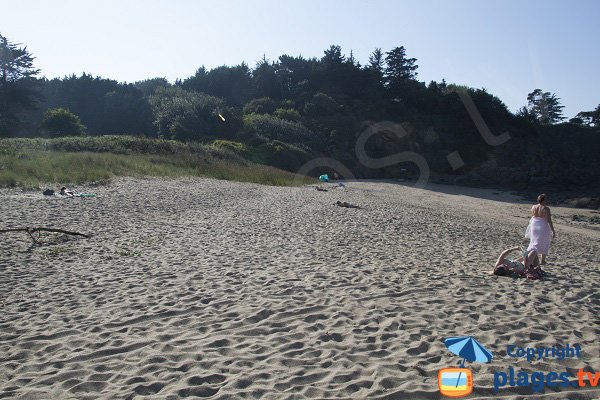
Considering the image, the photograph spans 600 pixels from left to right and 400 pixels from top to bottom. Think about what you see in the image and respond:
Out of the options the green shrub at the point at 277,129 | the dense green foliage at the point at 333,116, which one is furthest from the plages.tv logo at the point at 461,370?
the green shrub at the point at 277,129

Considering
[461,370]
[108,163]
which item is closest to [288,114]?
[108,163]

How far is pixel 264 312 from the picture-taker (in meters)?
5.59

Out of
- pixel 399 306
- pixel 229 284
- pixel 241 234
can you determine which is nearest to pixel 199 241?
pixel 241 234

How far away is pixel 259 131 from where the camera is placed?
48.9 m

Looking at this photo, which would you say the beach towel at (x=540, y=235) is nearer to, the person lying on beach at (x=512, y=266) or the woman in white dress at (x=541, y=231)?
the woman in white dress at (x=541, y=231)

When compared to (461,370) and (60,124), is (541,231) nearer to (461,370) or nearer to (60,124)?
(461,370)

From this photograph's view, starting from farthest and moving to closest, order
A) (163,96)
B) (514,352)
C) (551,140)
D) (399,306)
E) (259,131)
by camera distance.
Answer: (163,96) < (551,140) < (259,131) < (399,306) < (514,352)

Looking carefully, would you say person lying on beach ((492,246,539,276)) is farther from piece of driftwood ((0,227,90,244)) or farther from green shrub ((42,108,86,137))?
green shrub ((42,108,86,137))

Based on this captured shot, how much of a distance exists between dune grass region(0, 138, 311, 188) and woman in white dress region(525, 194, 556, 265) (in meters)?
16.9

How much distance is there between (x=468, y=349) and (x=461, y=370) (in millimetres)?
460

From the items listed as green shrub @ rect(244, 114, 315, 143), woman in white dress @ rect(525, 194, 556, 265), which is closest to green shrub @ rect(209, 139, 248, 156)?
green shrub @ rect(244, 114, 315, 143)

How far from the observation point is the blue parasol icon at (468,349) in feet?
14.5

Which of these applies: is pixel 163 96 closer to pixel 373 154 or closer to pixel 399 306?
pixel 373 154

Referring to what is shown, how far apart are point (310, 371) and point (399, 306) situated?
7.20 ft
